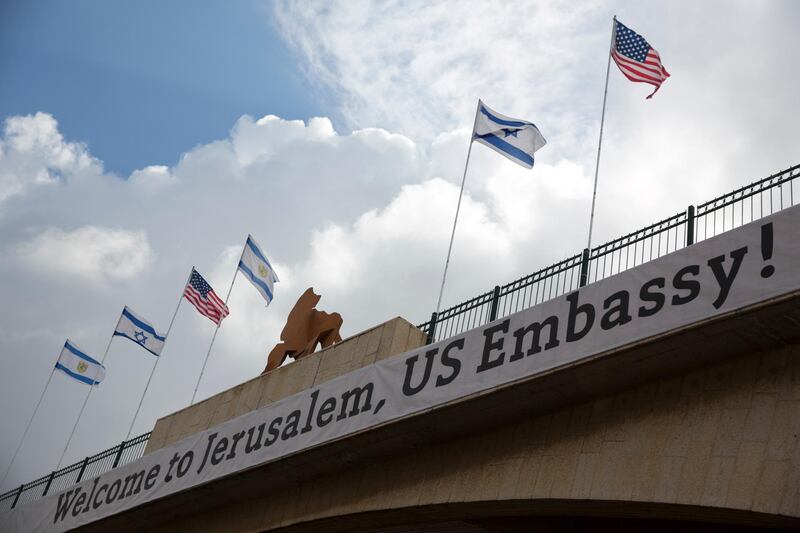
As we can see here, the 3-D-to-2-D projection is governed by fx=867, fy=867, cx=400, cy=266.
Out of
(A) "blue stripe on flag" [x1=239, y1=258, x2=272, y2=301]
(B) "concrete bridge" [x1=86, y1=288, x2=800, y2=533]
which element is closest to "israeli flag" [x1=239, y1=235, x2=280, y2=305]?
(A) "blue stripe on flag" [x1=239, y1=258, x2=272, y2=301]

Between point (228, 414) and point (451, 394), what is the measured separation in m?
7.18

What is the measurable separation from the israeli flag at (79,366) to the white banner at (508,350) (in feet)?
32.4

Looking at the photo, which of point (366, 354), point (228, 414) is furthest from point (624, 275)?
point (228, 414)

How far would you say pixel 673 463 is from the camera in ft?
29.7

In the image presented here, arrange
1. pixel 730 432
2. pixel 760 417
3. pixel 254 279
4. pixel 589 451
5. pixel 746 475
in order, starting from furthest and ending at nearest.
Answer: pixel 254 279 → pixel 589 451 → pixel 730 432 → pixel 760 417 → pixel 746 475

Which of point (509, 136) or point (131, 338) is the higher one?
point (509, 136)

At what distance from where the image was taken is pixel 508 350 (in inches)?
428

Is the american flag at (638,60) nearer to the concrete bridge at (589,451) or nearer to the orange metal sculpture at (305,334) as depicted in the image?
the concrete bridge at (589,451)

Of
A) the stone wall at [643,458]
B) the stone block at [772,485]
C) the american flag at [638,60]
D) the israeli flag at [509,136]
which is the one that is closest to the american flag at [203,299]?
the israeli flag at [509,136]

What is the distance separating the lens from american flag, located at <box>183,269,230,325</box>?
23.4 meters

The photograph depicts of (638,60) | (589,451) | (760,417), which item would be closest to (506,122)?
(638,60)

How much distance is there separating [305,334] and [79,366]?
12.2 metres

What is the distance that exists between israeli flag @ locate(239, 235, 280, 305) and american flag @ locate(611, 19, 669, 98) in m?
10.5

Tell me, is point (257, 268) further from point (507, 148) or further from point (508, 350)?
point (508, 350)
